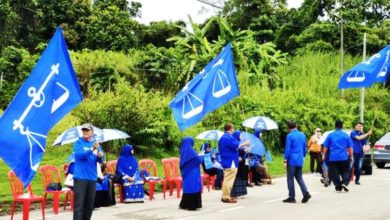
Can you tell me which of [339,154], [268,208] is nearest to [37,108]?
[268,208]

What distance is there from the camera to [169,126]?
24.9 metres

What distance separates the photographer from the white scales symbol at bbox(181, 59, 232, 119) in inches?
483

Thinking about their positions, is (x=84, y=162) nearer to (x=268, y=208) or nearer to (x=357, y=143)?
(x=268, y=208)

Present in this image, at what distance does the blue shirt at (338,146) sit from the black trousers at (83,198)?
7.69 m

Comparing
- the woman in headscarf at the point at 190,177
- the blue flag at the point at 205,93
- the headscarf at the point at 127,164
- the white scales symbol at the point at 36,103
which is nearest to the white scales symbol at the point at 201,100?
the blue flag at the point at 205,93

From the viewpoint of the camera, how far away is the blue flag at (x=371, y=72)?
16.7 m

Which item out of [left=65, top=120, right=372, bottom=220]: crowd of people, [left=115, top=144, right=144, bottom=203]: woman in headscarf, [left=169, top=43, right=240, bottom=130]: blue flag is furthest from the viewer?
[left=115, top=144, right=144, bottom=203]: woman in headscarf

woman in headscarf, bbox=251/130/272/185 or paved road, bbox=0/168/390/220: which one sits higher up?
woman in headscarf, bbox=251/130/272/185

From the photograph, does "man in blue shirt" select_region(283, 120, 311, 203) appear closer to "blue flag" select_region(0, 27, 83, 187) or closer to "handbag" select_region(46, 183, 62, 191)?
"handbag" select_region(46, 183, 62, 191)

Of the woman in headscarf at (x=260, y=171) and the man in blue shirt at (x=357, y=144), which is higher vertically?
the man in blue shirt at (x=357, y=144)

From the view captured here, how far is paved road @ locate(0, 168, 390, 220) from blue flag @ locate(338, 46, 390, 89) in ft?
9.84

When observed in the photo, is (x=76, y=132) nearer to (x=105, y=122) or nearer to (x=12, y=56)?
(x=105, y=122)

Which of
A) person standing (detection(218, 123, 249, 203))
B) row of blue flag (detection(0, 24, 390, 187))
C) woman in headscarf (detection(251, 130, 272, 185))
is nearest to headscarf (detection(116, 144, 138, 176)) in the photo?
person standing (detection(218, 123, 249, 203))

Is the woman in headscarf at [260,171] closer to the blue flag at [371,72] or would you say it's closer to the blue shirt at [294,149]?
the blue flag at [371,72]
